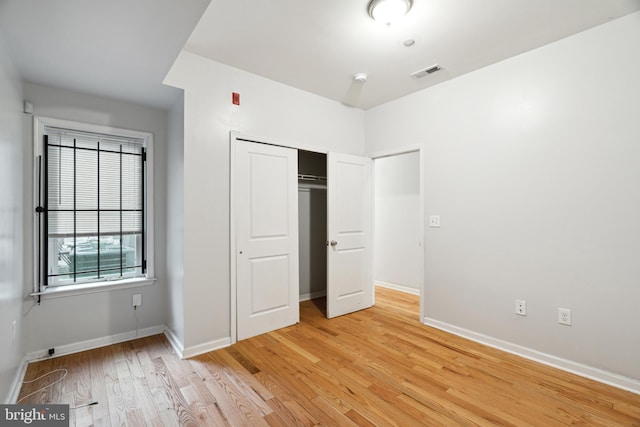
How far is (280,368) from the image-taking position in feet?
7.92

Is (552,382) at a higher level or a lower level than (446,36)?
lower

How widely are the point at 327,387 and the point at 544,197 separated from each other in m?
2.41

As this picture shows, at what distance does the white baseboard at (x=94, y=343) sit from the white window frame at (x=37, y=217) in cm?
47

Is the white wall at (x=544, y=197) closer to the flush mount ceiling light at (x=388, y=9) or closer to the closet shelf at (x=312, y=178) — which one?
the flush mount ceiling light at (x=388, y=9)

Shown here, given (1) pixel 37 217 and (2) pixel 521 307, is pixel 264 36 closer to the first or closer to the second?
(1) pixel 37 217

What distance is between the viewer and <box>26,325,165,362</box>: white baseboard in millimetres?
2539

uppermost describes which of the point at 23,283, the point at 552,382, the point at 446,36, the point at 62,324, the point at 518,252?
the point at 446,36

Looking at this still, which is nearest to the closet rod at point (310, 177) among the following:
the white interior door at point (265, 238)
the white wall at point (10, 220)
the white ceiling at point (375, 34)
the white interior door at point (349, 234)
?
the white interior door at point (349, 234)

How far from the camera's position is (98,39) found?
1.93 m

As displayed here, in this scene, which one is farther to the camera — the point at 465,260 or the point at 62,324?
the point at 465,260

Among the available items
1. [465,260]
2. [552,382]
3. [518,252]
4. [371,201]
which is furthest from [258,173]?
[552,382]

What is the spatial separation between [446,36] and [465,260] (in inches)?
83.3

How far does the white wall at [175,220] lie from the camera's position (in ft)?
8.74

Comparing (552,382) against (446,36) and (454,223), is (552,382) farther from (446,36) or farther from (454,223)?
(446,36)
